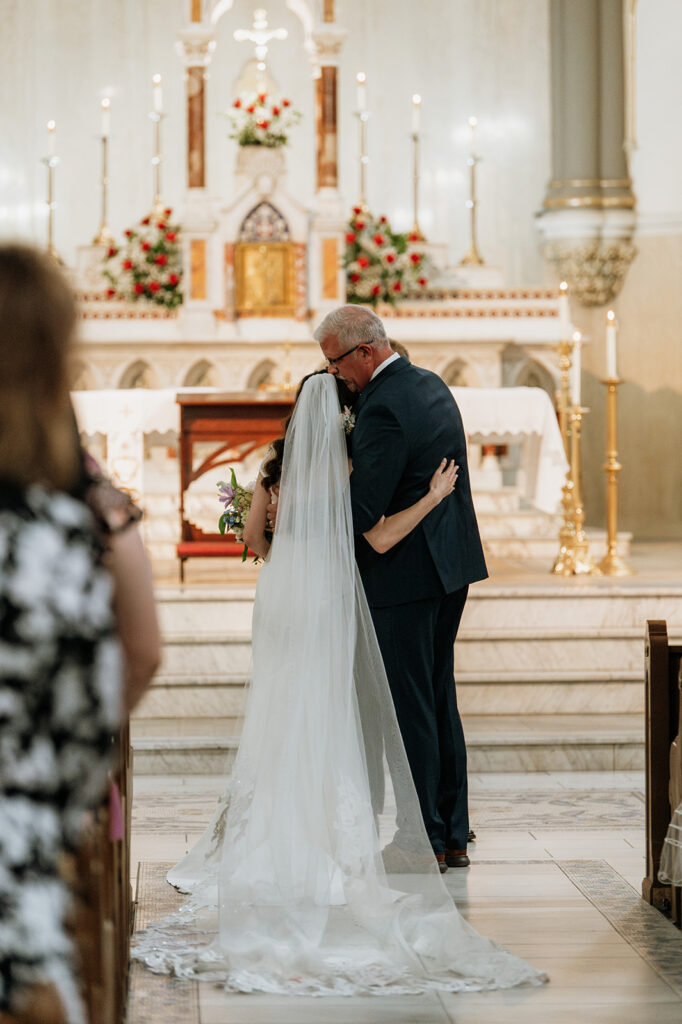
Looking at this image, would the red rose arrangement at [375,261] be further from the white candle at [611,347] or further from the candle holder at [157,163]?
the white candle at [611,347]

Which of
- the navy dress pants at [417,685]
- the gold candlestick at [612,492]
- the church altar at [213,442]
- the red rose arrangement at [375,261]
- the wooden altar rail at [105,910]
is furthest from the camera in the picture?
the red rose arrangement at [375,261]

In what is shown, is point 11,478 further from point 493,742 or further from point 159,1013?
point 493,742

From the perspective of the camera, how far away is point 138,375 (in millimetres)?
9789

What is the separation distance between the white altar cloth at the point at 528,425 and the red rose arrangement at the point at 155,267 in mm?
2438

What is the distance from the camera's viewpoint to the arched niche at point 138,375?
9617mm

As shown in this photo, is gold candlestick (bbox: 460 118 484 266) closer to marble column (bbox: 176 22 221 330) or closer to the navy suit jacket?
marble column (bbox: 176 22 221 330)

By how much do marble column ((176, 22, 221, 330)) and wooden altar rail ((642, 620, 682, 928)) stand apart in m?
5.82

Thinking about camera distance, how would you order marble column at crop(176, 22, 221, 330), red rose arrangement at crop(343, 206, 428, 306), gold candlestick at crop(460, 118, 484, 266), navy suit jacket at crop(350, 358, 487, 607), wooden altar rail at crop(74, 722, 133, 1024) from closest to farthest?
1. wooden altar rail at crop(74, 722, 133, 1024)
2. navy suit jacket at crop(350, 358, 487, 607)
3. marble column at crop(176, 22, 221, 330)
4. red rose arrangement at crop(343, 206, 428, 306)
5. gold candlestick at crop(460, 118, 484, 266)

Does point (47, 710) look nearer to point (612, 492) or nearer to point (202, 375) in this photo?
point (612, 492)

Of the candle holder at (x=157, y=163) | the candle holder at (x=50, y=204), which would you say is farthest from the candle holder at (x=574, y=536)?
the candle holder at (x=50, y=204)

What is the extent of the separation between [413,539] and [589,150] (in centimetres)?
743

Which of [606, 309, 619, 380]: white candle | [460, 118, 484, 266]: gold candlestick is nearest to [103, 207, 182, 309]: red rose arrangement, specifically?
[460, 118, 484, 266]: gold candlestick

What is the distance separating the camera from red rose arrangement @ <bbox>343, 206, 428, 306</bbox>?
957 cm

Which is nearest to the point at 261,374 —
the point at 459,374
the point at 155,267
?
the point at 155,267
